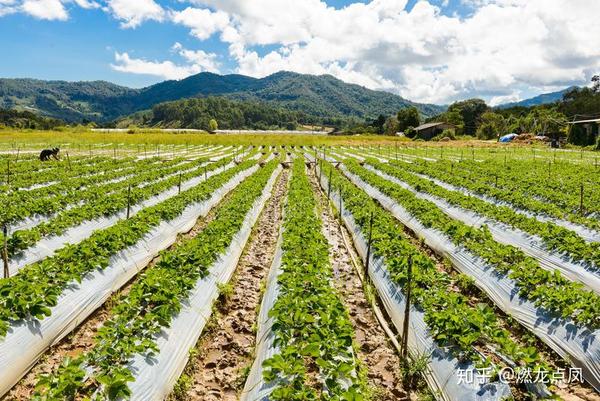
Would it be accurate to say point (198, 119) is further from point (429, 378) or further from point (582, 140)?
point (429, 378)

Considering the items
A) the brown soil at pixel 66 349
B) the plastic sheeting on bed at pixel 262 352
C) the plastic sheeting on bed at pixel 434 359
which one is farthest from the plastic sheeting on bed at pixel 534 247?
the brown soil at pixel 66 349

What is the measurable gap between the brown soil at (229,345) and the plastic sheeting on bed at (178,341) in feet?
0.62

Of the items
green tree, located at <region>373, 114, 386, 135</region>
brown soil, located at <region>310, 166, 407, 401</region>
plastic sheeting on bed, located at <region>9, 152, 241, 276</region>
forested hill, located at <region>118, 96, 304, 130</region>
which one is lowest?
brown soil, located at <region>310, 166, 407, 401</region>

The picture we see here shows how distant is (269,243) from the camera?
11531mm

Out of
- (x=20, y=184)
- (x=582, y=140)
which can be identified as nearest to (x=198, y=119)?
(x=582, y=140)

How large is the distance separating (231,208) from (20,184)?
9.56m

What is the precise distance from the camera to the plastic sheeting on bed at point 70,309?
484cm

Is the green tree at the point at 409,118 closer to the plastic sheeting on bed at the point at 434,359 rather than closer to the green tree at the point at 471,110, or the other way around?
the green tree at the point at 471,110

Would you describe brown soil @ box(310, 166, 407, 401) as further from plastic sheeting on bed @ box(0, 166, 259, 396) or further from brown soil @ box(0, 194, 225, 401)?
plastic sheeting on bed @ box(0, 166, 259, 396)

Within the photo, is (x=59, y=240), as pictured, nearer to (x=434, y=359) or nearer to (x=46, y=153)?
(x=434, y=359)

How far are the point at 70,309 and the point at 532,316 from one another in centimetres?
732

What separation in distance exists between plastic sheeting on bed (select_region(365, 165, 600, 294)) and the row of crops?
0.13 feet

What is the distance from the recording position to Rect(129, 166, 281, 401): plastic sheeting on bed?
14.8ft

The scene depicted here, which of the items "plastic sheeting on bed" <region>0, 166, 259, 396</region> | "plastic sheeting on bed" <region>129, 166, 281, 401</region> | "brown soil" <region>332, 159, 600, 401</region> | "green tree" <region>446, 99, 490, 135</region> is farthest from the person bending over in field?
"green tree" <region>446, 99, 490, 135</region>
